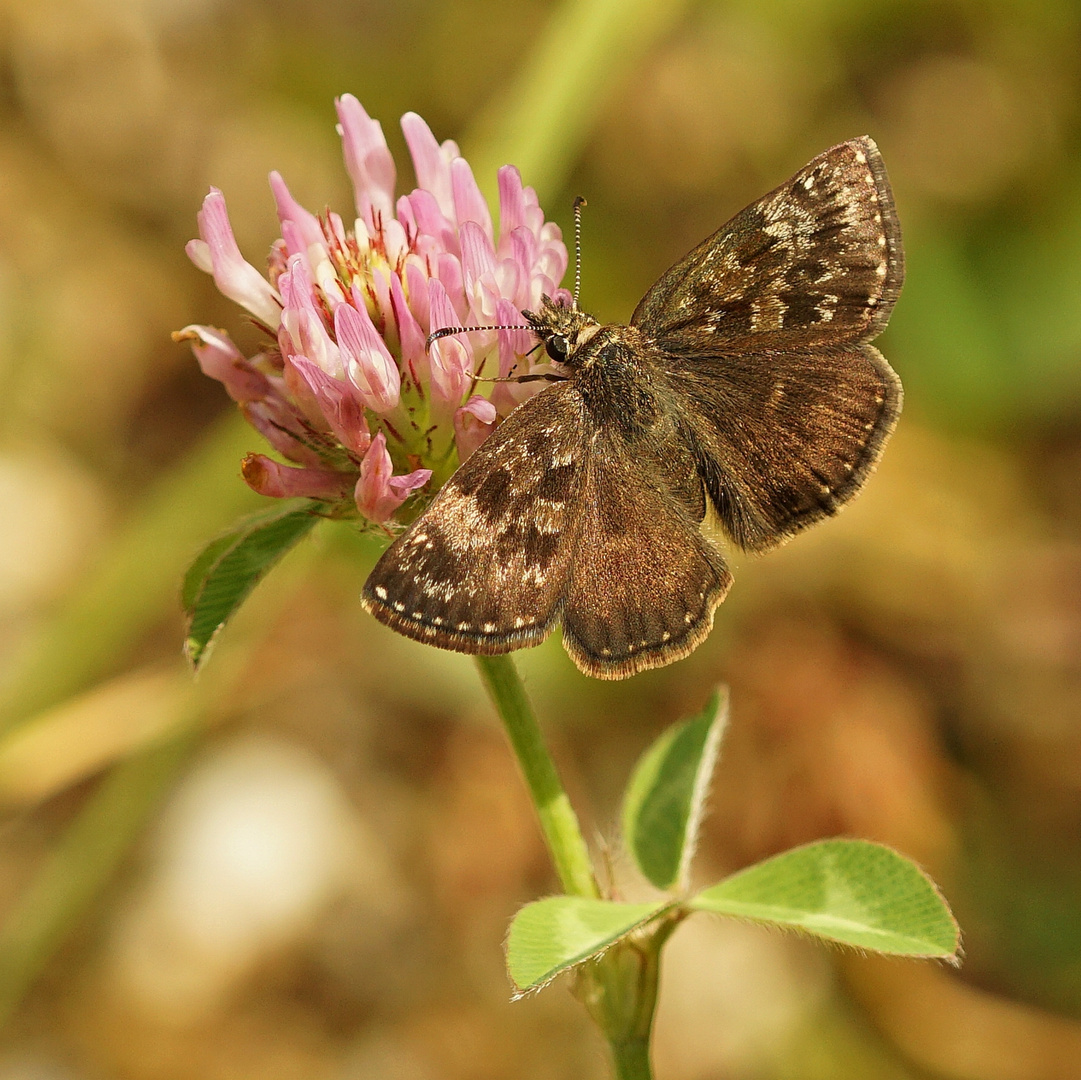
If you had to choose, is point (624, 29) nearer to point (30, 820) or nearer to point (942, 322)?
point (942, 322)

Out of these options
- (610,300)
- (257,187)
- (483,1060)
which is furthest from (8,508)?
(483,1060)

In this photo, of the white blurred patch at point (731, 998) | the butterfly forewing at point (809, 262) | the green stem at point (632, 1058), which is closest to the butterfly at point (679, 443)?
the butterfly forewing at point (809, 262)

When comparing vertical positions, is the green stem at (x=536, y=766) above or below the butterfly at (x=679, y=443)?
below

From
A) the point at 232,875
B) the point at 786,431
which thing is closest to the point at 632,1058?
the point at 786,431

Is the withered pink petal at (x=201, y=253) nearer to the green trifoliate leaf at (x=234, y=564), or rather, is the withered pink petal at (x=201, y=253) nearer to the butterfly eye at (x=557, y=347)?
the green trifoliate leaf at (x=234, y=564)

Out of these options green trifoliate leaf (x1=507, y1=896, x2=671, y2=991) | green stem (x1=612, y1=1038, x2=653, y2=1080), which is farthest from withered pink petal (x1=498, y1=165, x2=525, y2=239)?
green stem (x1=612, y1=1038, x2=653, y2=1080)

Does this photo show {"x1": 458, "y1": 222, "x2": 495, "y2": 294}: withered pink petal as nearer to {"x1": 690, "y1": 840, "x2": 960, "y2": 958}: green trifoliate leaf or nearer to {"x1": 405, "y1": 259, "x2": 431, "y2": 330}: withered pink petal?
{"x1": 405, "y1": 259, "x2": 431, "y2": 330}: withered pink petal
